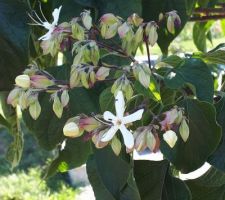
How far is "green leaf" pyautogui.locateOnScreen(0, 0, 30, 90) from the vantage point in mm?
530

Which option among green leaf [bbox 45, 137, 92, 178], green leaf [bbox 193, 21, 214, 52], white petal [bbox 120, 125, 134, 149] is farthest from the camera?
green leaf [bbox 193, 21, 214, 52]

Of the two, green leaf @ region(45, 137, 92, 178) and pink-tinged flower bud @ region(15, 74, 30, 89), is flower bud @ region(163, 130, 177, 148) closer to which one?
pink-tinged flower bud @ region(15, 74, 30, 89)

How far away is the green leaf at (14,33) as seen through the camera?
0.53m

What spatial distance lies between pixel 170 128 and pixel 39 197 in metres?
1.84

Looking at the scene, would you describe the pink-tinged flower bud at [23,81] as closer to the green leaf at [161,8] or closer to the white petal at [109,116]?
the white petal at [109,116]

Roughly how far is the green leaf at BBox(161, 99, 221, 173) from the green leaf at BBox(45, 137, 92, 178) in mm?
172

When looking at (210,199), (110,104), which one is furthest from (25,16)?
(210,199)

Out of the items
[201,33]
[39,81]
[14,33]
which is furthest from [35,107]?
[201,33]

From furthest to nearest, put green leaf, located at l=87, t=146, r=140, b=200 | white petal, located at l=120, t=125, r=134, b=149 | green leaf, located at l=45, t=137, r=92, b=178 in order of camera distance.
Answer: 1. green leaf, located at l=45, t=137, r=92, b=178
2. green leaf, located at l=87, t=146, r=140, b=200
3. white petal, located at l=120, t=125, r=134, b=149

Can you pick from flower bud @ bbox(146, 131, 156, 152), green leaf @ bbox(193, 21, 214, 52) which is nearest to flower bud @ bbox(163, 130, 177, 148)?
flower bud @ bbox(146, 131, 156, 152)

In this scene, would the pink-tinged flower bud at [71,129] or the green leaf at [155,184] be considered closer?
the pink-tinged flower bud at [71,129]

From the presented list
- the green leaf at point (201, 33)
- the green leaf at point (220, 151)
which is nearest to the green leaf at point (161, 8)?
the green leaf at point (220, 151)

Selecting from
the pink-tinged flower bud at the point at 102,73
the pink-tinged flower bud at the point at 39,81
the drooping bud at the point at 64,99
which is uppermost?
the pink-tinged flower bud at the point at 102,73

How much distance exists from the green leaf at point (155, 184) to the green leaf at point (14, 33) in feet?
0.48
